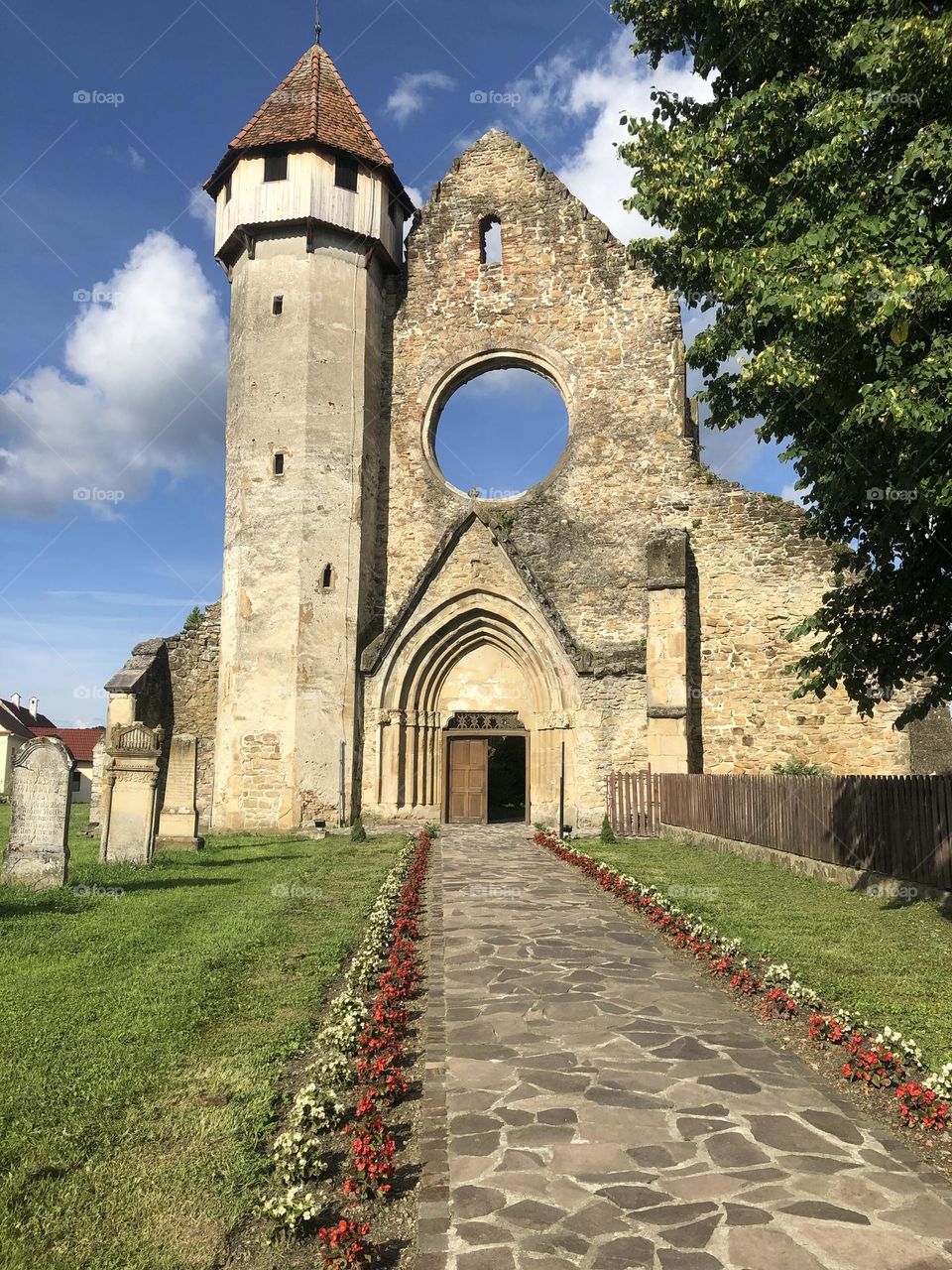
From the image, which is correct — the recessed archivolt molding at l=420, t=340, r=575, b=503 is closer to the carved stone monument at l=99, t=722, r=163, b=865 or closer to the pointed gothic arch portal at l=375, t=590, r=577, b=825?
the pointed gothic arch portal at l=375, t=590, r=577, b=825

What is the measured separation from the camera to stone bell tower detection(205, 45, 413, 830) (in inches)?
765

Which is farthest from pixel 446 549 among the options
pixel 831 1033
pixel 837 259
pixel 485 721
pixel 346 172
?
pixel 831 1033

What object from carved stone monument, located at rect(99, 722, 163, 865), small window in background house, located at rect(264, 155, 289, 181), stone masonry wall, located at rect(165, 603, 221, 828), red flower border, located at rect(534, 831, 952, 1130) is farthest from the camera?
small window in background house, located at rect(264, 155, 289, 181)

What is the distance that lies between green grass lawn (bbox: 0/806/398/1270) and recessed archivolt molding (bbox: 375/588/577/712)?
10.3 meters

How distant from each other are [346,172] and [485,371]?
5738 millimetres

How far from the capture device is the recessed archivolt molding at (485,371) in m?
22.0

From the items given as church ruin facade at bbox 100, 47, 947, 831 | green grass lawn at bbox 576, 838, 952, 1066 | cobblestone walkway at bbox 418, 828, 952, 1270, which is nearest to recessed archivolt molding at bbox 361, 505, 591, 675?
church ruin facade at bbox 100, 47, 947, 831

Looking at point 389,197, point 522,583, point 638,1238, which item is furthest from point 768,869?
point 389,197

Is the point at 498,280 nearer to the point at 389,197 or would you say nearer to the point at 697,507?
the point at 389,197

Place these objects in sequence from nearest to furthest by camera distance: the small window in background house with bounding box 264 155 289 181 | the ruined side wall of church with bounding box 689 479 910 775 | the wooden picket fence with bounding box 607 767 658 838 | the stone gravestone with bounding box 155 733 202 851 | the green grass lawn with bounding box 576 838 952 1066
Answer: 1. the green grass lawn with bounding box 576 838 952 1066
2. the stone gravestone with bounding box 155 733 202 851
3. the wooden picket fence with bounding box 607 767 658 838
4. the ruined side wall of church with bounding box 689 479 910 775
5. the small window in background house with bounding box 264 155 289 181

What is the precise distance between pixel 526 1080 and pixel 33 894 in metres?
6.88

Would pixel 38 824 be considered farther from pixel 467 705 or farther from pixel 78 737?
pixel 78 737

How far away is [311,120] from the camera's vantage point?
21.7 metres

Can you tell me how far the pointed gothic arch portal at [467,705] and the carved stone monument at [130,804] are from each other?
7787mm
